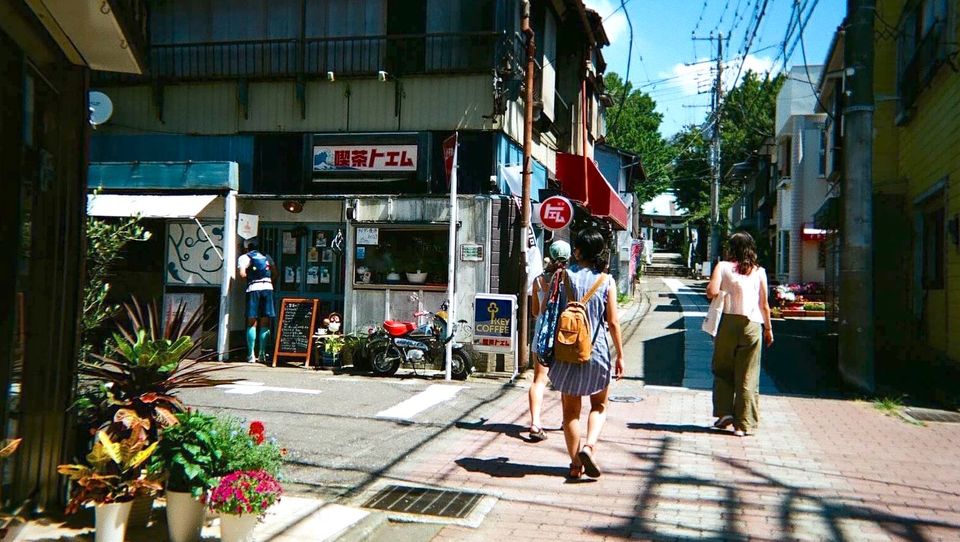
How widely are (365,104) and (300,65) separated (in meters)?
1.33

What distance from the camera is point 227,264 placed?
1285 cm

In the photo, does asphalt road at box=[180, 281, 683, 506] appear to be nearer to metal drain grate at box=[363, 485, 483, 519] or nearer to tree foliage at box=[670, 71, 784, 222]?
metal drain grate at box=[363, 485, 483, 519]

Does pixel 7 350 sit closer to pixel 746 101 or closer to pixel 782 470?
pixel 782 470

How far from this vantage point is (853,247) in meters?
10.2

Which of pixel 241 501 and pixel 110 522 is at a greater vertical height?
pixel 241 501

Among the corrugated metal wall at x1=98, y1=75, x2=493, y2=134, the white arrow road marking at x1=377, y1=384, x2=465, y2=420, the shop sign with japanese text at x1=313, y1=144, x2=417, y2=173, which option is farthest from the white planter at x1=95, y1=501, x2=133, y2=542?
the corrugated metal wall at x1=98, y1=75, x2=493, y2=134

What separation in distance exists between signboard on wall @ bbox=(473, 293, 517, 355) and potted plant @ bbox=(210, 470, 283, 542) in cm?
720

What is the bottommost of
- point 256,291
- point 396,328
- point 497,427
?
point 497,427

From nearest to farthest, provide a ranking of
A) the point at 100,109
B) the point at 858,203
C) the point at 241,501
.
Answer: the point at 241,501
the point at 858,203
the point at 100,109

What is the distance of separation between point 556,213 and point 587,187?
14.0 ft

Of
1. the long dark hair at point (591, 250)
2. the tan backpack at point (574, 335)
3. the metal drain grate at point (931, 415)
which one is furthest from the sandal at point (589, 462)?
the metal drain grate at point (931, 415)

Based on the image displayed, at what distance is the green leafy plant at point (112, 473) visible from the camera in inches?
163

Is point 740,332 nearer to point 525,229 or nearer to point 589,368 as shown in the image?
point 589,368

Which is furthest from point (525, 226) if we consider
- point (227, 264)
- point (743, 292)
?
point (227, 264)
